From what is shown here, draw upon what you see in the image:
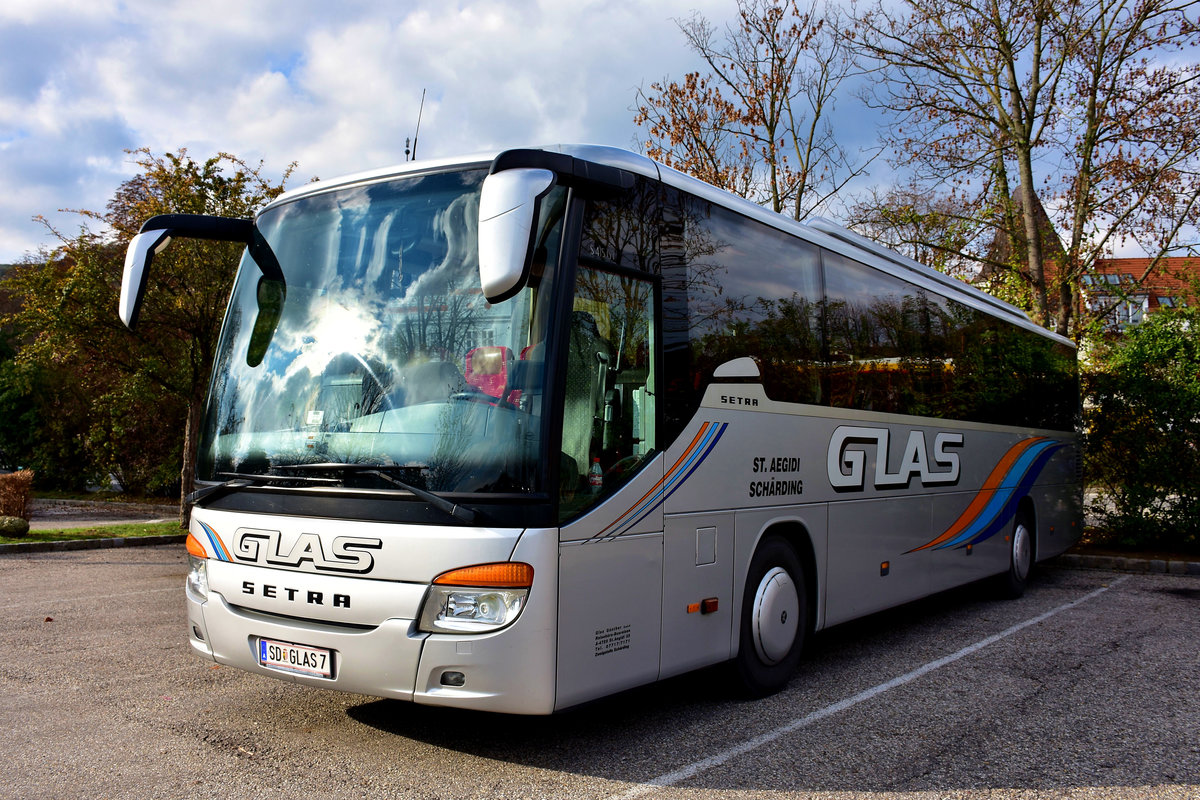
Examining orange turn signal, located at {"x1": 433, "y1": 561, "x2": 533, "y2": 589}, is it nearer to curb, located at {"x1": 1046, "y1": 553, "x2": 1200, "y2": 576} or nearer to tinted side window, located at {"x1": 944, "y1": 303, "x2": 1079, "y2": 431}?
tinted side window, located at {"x1": 944, "y1": 303, "x2": 1079, "y2": 431}

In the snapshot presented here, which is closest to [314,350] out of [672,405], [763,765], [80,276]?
[672,405]

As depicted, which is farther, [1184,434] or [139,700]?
[1184,434]

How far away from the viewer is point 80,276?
17.5m

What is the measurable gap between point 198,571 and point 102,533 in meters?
13.8

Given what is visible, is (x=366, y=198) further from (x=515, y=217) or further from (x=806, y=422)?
(x=806, y=422)

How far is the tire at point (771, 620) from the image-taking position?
19.9 ft

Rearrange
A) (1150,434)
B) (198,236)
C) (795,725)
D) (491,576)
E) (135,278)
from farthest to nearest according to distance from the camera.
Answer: (1150,434), (198,236), (795,725), (135,278), (491,576)

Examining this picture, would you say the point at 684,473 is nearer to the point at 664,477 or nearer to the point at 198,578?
the point at 664,477

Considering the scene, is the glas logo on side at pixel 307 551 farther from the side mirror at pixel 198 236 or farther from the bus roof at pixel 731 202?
the bus roof at pixel 731 202

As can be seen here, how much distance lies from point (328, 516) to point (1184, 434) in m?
14.1

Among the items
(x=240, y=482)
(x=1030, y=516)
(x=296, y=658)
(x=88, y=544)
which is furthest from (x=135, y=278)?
(x=88, y=544)

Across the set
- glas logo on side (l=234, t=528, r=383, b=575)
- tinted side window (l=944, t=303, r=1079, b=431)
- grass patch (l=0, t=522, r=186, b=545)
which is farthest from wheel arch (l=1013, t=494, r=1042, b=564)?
grass patch (l=0, t=522, r=186, b=545)

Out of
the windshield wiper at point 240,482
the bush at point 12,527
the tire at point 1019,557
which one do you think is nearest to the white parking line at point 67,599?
the windshield wiper at point 240,482

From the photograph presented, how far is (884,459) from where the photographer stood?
793cm
